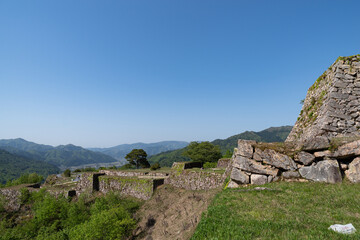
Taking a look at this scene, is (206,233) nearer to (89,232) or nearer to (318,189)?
(318,189)

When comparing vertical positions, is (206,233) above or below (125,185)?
above

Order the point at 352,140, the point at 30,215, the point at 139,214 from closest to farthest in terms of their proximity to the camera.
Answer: the point at 352,140 → the point at 139,214 → the point at 30,215

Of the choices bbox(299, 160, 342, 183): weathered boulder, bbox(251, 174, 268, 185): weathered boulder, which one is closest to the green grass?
bbox(299, 160, 342, 183): weathered boulder

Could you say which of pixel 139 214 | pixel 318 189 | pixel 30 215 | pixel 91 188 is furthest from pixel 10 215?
pixel 318 189

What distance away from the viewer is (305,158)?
8.97 meters

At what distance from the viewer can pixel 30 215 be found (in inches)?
1074

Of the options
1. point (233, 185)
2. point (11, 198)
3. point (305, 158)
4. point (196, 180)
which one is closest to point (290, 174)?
point (305, 158)

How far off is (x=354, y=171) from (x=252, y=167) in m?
4.35

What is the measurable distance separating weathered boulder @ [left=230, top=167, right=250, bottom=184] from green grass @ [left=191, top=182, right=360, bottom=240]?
1395 mm

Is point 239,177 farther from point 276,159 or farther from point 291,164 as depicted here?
point 291,164

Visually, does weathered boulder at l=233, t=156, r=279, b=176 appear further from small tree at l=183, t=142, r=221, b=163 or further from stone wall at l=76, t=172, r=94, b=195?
small tree at l=183, t=142, r=221, b=163

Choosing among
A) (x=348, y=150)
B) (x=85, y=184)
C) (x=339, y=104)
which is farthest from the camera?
(x=85, y=184)

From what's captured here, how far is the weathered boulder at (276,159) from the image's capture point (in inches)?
363

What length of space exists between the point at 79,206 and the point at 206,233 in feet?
72.3
